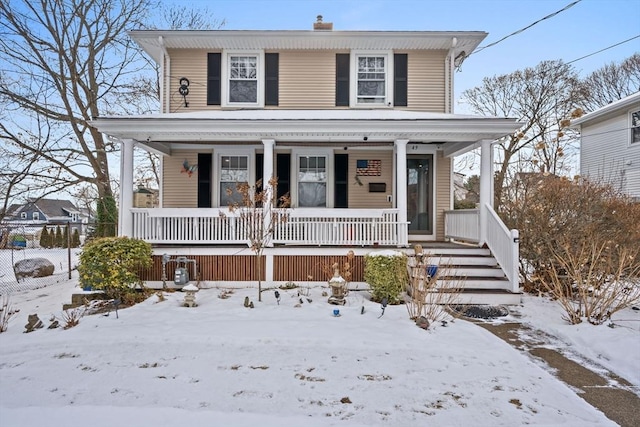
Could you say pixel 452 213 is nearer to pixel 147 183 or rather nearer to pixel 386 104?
pixel 386 104

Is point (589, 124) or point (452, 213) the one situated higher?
point (589, 124)

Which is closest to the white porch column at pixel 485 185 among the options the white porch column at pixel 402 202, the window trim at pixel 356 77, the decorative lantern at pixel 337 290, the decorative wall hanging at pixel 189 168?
the white porch column at pixel 402 202

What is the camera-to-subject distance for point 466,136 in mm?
7988

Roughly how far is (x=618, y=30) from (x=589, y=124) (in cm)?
729

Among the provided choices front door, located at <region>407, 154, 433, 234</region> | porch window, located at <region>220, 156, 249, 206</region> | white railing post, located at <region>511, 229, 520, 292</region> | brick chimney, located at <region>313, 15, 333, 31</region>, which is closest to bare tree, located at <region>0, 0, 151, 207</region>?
porch window, located at <region>220, 156, 249, 206</region>

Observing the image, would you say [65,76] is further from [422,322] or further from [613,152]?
[613,152]

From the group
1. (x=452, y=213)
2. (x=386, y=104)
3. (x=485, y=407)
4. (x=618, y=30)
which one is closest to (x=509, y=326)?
(x=485, y=407)

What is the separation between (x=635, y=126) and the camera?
14.7 m

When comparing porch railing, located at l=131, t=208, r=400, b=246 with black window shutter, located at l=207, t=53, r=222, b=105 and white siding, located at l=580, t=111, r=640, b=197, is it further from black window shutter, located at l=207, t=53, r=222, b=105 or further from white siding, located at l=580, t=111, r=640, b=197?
white siding, located at l=580, t=111, r=640, b=197

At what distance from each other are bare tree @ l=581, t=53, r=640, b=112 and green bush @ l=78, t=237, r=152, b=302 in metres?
25.7

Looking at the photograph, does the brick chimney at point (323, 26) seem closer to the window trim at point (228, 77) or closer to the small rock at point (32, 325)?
the window trim at point (228, 77)

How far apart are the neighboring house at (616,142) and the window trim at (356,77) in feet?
30.4

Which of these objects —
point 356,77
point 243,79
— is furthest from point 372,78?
point 243,79

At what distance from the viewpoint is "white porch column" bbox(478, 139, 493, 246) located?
312 inches
